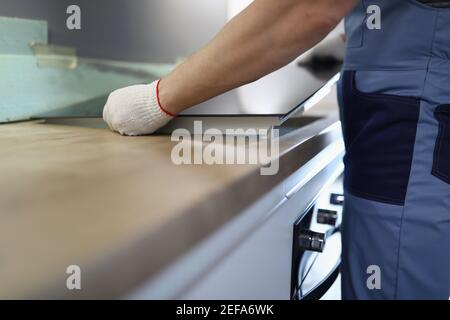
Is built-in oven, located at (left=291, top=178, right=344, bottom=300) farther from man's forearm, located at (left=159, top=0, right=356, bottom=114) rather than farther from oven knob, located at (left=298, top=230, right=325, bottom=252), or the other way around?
man's forearm, located at (left=159, top=0, right=356, bottom=114)

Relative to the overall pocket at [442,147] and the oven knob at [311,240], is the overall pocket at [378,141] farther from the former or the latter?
the oven knob at [311,240]

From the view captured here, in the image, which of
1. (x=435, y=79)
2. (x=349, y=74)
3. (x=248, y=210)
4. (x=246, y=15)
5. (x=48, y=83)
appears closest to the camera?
(x=248, y=210)

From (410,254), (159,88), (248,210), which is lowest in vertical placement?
(410,254)

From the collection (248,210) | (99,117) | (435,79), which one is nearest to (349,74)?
(435,79)

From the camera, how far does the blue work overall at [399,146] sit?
0.68 metres

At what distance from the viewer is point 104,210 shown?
322 millimetres

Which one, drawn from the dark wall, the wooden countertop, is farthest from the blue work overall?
the dark wall

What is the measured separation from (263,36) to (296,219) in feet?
1.04

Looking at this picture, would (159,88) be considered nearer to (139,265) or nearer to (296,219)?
(296,219)

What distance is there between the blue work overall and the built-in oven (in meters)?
0.08

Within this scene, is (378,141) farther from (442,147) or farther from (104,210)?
(104,210)

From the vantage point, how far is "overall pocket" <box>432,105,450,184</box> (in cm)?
68

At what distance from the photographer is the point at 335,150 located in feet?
3.20

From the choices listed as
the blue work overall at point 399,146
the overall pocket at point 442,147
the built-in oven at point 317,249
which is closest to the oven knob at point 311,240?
the built-in oven at point 317,249
